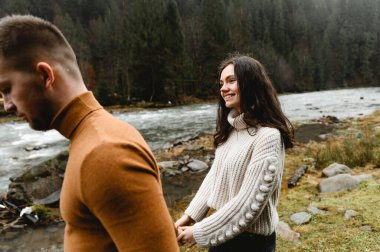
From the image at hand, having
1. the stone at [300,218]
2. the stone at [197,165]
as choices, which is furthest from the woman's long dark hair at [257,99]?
the stone at [197,165]

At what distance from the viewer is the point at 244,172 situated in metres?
2.08

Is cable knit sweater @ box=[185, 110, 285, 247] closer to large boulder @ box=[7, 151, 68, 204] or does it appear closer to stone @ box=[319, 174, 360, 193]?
stone @ box=[319, 174, 360, 193]

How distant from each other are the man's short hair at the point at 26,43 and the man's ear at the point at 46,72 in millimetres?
30

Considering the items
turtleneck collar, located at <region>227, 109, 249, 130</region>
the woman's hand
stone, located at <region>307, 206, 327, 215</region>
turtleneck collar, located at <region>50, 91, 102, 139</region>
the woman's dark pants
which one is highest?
turtleneck collar, located at <region>50, 91, 102, 139</region>

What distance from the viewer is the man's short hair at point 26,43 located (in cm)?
104

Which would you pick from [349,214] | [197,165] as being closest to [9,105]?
[349,214]

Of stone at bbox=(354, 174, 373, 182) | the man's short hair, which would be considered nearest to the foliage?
stone at bbox=(354, 174, 373, 182)

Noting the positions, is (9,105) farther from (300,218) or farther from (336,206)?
(336,206)

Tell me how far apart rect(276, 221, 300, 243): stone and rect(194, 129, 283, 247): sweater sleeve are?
8.07ft

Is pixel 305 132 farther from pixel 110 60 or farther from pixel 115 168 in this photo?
pixel 110 60

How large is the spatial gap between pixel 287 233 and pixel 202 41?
42.6m

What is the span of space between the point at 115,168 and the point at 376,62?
79948 mm

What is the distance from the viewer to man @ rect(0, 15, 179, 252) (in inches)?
35.7

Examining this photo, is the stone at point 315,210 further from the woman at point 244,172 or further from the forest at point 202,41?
the forest at point 202,41
